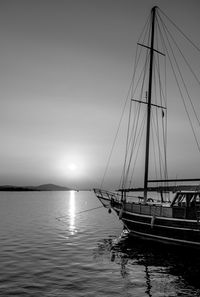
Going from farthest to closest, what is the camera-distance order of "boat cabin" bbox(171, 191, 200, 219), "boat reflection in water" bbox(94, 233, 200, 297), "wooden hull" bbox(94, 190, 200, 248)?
1. "wooden hull" bbox(94, 190, 200, 248)
2. "boat cabin" bbox(171, 191, 200, 219)
3. "boat reflection in water" bbox(94, 233, 200, 297)

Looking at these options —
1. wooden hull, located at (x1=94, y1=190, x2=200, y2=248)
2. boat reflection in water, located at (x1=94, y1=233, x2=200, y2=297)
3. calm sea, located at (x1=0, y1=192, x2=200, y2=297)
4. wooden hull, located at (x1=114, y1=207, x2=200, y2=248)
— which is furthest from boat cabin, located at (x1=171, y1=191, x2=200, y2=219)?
calm sea, located at (x1=0, y1=192, x2=200, y2=297)

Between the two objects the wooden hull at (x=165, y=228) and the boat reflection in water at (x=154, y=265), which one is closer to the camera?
the boat reflection in water at (x=154, y=265)

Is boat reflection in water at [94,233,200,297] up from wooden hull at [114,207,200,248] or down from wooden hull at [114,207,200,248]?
down

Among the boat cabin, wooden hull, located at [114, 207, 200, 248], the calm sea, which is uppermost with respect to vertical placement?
the boat cabin

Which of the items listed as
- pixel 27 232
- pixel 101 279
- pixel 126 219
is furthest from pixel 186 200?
pixel 27 232

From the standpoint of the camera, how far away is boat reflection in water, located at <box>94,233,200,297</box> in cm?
1612

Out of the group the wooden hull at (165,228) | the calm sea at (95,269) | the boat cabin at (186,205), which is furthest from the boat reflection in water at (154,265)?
the boat cabin at (186,205)

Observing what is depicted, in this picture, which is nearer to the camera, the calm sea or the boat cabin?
the calm sea

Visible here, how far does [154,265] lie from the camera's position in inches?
818

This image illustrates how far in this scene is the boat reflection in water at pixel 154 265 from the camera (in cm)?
1612

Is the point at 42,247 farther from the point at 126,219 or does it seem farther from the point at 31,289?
the point at 31,289

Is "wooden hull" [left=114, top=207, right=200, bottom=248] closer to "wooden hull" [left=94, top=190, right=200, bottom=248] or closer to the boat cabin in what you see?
"wooden hull" [left=94, top=190, right=200, bottom=248]

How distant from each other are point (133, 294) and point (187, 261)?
7.78 meters

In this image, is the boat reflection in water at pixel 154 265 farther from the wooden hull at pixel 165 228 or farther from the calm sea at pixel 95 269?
the wooden hull at pixel 165 228
